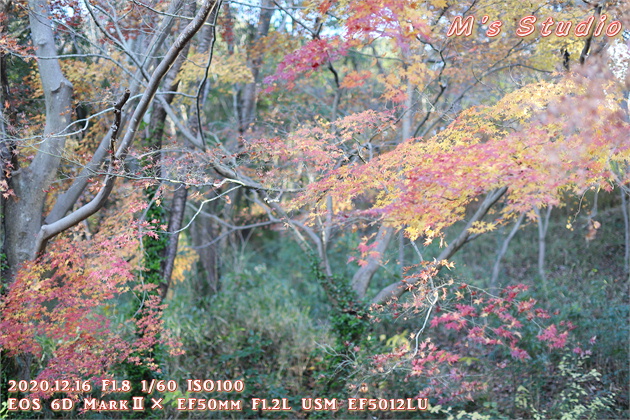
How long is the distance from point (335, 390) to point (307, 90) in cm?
553

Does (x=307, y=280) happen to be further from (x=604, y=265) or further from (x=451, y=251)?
(x=604, y=265)

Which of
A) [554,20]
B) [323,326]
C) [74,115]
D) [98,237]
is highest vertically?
[554,20]

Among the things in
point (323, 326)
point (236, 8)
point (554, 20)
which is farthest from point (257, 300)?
point (554, 20)

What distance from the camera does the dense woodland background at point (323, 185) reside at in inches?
203

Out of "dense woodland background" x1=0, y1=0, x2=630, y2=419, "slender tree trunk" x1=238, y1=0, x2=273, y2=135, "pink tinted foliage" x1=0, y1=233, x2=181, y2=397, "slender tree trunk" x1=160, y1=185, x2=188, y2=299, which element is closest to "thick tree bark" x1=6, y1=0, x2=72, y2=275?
"dense woodland background" x1=0, y1=0, x2=630, y2=419

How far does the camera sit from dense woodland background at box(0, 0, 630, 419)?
5164 millimetres

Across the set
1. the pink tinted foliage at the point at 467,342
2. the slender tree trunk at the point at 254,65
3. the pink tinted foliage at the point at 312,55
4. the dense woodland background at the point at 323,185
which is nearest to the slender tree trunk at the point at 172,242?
the dense woodland background at the point at 323,185

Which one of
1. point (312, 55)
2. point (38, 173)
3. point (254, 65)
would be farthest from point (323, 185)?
point (254, 65)

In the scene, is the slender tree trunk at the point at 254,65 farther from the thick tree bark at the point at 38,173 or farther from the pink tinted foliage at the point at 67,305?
the pink tinted foliage at the point at 67,305

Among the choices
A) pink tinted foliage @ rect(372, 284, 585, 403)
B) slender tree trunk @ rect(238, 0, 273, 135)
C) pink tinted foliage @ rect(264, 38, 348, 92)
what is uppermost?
slender tree trunk @ rect(238, 0, 273, 135)

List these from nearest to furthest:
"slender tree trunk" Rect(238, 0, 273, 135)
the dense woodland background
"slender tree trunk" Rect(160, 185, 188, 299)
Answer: the dense woodland background < "slender tree trunk" Rect(160, 185, 188, 299) < "slender tree trunk" Rect(238, 0, 273, 135)

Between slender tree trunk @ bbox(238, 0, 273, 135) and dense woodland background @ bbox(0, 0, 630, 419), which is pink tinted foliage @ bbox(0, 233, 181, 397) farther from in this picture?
slender tree trunk @ bbox(238, 0, 273, 135)

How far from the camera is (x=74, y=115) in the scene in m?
7.07

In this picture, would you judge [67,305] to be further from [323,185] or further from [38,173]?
[323,185]
